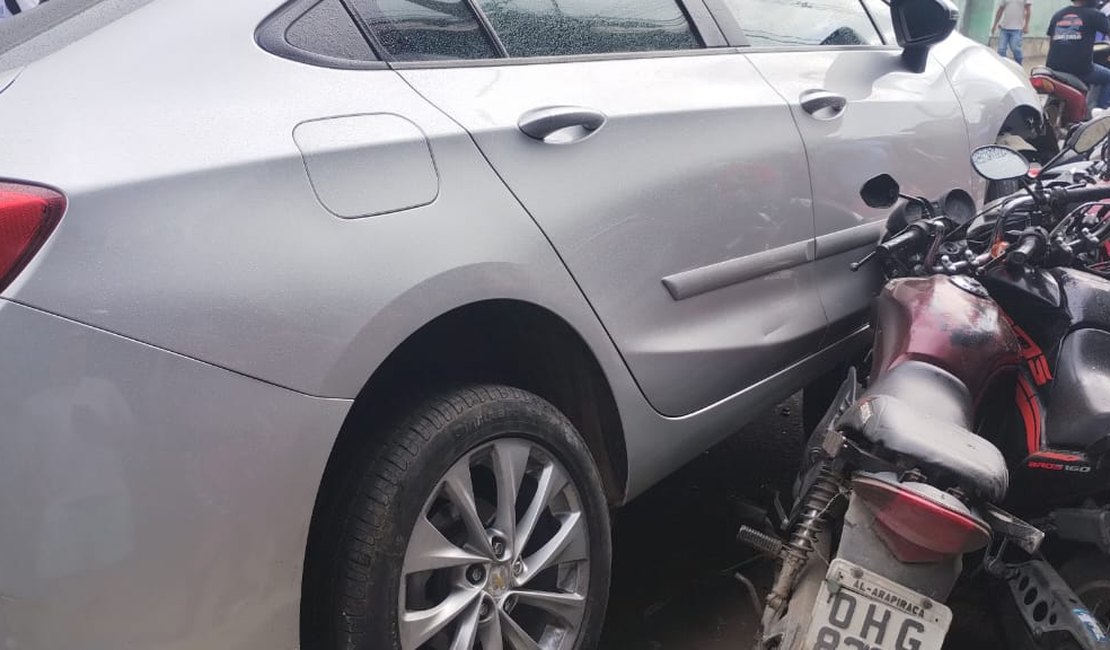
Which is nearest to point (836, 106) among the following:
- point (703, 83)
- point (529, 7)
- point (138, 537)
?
point (703, 83)

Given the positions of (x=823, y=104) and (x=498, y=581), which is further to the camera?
(x=823, y=104)

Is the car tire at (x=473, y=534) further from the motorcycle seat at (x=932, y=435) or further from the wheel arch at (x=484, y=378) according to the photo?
the motorcycle seat at (x=932, y=435)

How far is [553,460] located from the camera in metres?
2.12

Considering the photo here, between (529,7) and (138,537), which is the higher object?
(529,7)

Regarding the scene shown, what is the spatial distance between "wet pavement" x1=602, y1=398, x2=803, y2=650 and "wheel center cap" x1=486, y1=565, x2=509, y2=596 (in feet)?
2.60

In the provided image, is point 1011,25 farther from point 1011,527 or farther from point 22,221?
point 22,221

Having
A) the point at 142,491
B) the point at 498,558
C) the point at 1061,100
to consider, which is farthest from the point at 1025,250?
the point at 1061,100

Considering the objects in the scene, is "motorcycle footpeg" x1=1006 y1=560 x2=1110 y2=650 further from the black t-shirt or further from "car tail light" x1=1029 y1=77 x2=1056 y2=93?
the black t-shirt

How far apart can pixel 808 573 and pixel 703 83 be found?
4.31 ft

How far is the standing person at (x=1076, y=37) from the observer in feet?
28.2

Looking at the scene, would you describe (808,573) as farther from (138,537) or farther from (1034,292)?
(138,537)

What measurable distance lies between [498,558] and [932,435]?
2.82 ft

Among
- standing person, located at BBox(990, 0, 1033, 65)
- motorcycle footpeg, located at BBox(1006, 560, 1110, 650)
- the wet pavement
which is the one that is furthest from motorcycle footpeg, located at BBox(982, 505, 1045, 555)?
standing person, located at BBox(990, 0, 1033, 65)

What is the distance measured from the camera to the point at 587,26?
2469mm
